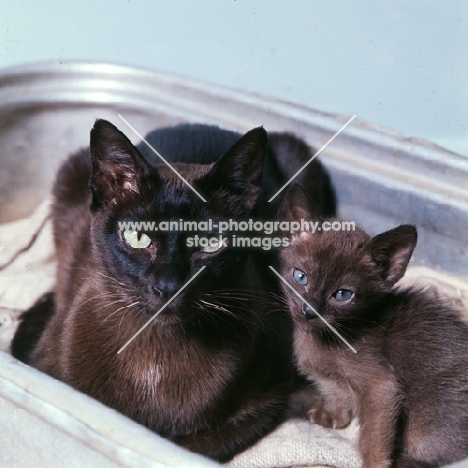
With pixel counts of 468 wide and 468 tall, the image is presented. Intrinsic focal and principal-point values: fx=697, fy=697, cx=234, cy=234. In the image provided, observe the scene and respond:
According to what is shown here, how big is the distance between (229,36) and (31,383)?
1242 mm

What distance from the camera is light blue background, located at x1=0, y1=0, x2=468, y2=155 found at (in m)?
1.95

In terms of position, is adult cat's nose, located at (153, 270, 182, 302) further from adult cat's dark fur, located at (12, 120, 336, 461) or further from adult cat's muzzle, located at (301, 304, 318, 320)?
adult cat's muzzle, located at (301, 304, 318, 320)

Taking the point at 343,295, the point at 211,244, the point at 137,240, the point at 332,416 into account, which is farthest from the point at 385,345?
the point at 137,240

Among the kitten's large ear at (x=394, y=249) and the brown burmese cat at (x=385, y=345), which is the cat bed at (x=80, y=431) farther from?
the kitten's large ear at (x=394, y=249)

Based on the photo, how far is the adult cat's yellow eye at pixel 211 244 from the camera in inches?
47.5

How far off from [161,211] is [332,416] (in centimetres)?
68

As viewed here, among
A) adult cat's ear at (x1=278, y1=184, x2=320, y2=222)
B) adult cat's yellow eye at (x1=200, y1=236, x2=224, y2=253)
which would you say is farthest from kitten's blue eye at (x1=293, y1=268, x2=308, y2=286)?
adult cat's yellow eye at (x1=200, y1=236, x2=224, y2=253)

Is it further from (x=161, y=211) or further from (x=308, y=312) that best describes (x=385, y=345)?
(x=161, y=211)

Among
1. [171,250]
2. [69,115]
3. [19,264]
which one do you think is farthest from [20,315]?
[171,250]

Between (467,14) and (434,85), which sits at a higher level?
(467,14)

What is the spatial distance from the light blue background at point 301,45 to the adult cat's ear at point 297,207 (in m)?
0.71

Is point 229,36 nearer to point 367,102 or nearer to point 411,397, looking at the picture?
point 367,102

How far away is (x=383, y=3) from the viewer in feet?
6.70

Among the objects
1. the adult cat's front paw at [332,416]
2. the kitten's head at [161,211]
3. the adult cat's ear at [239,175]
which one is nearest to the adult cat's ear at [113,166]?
the kitten's head at [161,211]
